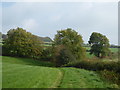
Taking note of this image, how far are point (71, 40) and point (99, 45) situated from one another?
14.4m

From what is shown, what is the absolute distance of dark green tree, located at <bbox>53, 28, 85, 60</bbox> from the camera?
53.6 metres

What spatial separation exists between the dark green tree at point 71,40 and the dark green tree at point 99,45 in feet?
35.6

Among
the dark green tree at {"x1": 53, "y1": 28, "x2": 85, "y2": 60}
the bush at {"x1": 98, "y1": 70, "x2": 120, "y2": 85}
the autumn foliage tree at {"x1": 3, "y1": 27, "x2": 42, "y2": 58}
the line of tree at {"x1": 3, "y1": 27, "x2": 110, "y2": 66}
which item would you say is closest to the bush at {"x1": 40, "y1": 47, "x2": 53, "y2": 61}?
the line of tree at {"x1": 3, "y1": 27, "x2": 110, "y2": 66}

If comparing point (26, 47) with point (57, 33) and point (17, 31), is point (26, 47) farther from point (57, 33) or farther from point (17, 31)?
point (57, 33)

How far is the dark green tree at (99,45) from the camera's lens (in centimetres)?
6300

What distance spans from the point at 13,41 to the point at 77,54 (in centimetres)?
2441

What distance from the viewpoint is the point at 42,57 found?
6294 cm

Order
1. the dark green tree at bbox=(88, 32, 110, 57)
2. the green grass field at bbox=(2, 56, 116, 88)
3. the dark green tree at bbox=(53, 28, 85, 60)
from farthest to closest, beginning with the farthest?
the dark green tree at bbox=(88, 32, 110, 57)
the dark green tree at bbox=(53, 28, 85, 60)
the green grass field at bbox=(2, 56, 116, 88)

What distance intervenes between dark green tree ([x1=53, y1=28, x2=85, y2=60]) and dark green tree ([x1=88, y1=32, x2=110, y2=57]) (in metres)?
10.8

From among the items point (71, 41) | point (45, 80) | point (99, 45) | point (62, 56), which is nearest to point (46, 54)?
point (71, 41)

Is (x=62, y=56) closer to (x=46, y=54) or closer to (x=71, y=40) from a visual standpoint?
(x=71, y=40)

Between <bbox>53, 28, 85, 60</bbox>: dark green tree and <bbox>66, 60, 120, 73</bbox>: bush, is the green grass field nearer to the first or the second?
<bbox>66, 60, 120, 73</bbox>: bush

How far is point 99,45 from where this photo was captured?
63.8 metres

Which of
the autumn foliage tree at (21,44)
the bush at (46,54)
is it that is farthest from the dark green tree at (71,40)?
the autumn foliage tree at (21,44)
